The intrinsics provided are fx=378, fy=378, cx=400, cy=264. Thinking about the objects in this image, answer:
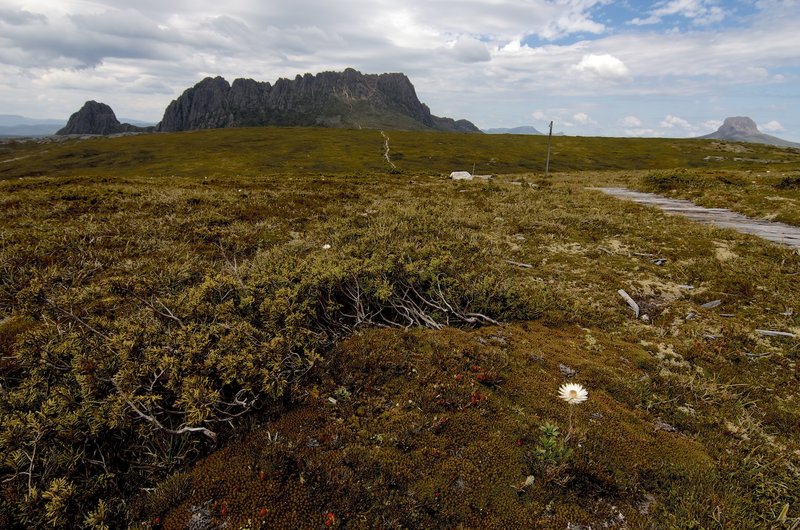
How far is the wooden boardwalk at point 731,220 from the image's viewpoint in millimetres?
16938

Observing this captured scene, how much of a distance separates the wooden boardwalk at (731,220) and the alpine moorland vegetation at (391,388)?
4.05 meters

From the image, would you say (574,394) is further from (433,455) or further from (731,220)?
(731,220)

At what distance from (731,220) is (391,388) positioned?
961 inches

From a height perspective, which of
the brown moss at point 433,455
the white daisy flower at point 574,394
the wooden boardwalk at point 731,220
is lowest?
the brown moss at point 433,455

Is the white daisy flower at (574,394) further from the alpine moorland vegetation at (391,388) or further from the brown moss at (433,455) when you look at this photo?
the brown moss at (433,455)

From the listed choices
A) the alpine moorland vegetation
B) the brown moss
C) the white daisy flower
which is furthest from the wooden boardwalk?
the white daisy flower

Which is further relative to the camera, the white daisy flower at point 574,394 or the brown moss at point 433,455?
the white daisy flower at point 574,394

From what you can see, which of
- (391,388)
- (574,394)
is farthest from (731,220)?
(391,388)

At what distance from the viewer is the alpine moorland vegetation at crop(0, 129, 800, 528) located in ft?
13.6

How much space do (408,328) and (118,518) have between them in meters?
5.17

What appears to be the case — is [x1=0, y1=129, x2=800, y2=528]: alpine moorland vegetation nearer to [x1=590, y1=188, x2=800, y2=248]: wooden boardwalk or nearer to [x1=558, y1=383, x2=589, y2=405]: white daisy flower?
[x1=558, y1=383, x2=589, y2=405]: white daisy flower

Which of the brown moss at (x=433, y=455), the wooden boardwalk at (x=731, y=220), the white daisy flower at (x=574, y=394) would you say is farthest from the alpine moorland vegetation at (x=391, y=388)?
the wooden boardwalk at (x=731, y=220)

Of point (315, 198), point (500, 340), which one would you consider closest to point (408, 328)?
point (500, 340)

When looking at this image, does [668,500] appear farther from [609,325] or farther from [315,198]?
[315,198]
